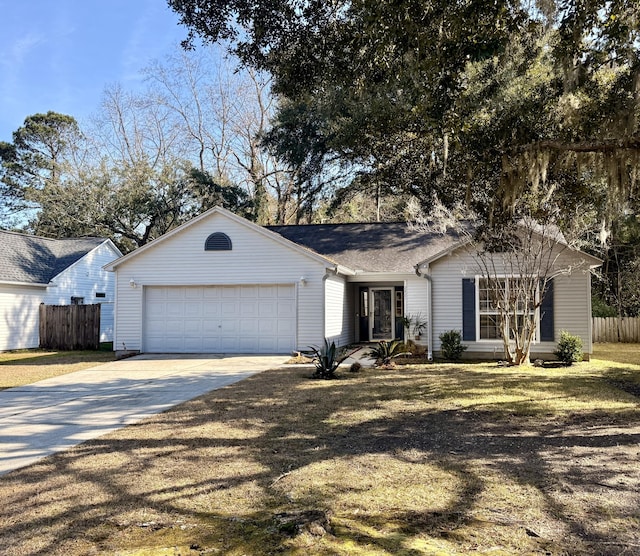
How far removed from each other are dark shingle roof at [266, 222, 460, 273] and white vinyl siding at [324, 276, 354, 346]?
1.00m

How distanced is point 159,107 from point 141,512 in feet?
112

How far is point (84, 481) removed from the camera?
15.9ft

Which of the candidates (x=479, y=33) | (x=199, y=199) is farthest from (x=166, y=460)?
(x=199, y=199)

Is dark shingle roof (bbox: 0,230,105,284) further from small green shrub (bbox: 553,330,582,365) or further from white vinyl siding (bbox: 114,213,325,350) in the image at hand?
small green shrub (bbox: 553,330,582,365)

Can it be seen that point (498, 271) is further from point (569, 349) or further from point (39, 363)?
point (39, 363)

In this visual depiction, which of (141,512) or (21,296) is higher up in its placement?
(21,296)

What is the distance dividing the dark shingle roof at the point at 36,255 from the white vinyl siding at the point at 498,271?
586 inches

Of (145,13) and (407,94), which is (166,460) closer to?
(407,94)

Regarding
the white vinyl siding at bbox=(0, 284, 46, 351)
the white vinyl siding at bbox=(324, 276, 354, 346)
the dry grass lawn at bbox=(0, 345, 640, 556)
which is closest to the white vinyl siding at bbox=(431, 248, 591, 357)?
the white vinyl siding at bbox=(324, 276, 354, 346)

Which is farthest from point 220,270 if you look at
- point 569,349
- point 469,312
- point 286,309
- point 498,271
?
point 569,349

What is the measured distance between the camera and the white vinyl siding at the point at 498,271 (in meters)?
14.1

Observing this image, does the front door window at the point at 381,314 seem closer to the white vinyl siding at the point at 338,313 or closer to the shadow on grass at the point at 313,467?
the white vinyl siding at the point at 338,313

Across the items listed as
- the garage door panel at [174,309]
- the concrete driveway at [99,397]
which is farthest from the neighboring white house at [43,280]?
the concrete driveway at [99,397]

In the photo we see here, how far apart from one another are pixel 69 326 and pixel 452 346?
1399cm
